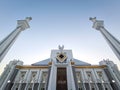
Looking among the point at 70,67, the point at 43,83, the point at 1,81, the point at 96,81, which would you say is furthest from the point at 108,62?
the point at 1,81

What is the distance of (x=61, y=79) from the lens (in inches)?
1000

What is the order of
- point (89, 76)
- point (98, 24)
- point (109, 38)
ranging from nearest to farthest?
point (109, 38), point (98, 24), point (89, 76)

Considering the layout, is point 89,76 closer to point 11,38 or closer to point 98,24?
point 98,24

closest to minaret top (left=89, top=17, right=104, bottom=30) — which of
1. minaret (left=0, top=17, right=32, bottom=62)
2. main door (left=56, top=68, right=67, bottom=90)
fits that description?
main door (left=56, top=68, right=67, bottom=90)

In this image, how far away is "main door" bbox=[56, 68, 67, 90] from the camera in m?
24.2

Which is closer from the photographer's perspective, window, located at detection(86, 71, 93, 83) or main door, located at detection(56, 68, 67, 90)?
main door, located at detection(56, 68, 67, 90)

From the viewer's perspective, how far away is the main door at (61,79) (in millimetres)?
24167

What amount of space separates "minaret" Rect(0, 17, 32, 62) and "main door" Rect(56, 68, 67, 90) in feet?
41.1

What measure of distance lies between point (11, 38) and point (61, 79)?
14069mm

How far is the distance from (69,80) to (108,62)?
12.5 metres

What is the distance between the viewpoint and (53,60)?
29.3m


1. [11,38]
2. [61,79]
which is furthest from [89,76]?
[11,38]

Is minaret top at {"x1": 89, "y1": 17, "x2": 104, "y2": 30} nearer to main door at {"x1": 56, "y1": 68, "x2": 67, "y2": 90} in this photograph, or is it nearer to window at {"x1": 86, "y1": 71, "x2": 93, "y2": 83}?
window at {"x1": 86, "y1": 71, "x2": 93, "y2": 83}

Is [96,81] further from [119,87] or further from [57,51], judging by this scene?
[57,51]
